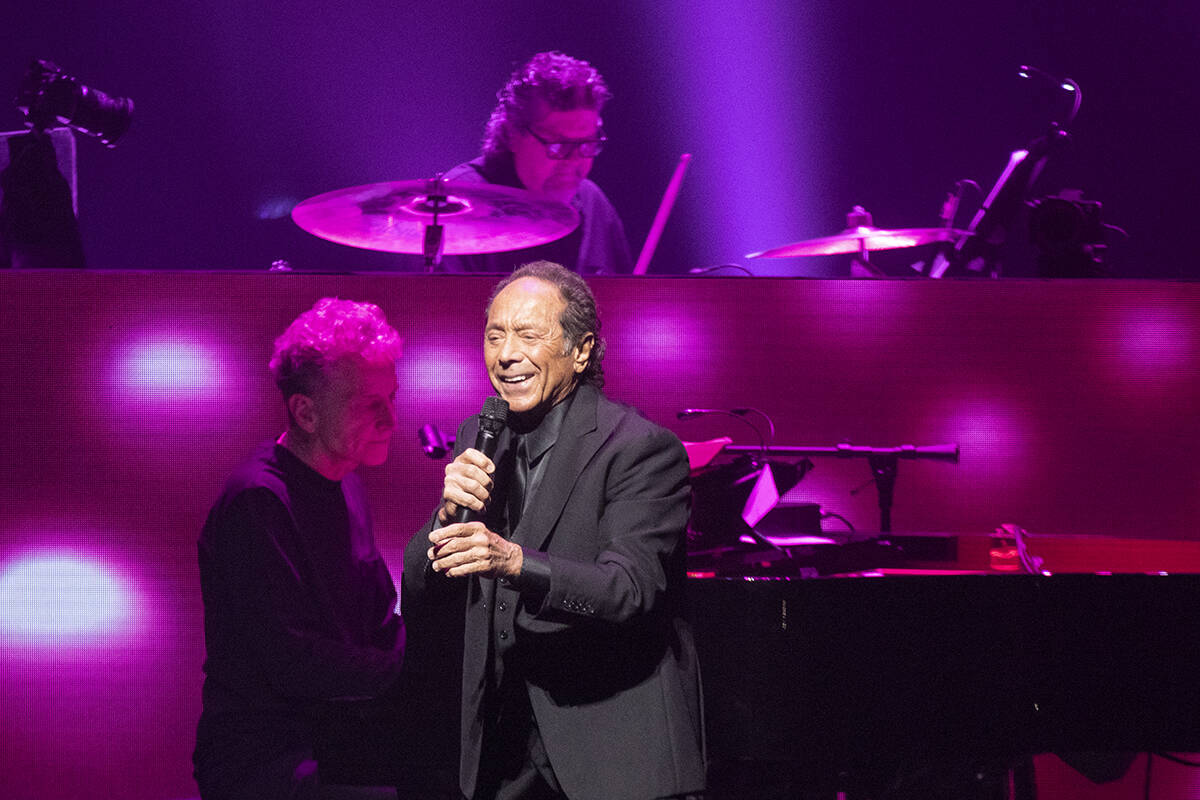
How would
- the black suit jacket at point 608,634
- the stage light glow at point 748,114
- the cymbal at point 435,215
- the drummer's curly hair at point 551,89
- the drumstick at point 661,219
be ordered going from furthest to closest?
1. the stage light glow at point 748,114
2. the drumstick at point 661,219
3. the drummer's curly hair at point 551,89
4. the cymbal at point 435,215
5. the black suit jacket at point 608,634

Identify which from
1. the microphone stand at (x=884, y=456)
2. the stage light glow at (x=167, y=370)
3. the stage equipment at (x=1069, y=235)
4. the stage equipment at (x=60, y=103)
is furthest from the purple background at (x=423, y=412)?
the stage equipment at (x=60, y=103)

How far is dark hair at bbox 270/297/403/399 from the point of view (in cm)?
280

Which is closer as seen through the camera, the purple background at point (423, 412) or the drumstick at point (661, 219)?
the purple background at point (423, 412)

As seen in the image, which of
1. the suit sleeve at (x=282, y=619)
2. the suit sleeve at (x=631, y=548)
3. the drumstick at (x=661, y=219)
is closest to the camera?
the suit sleeve at (x=631, y=548)

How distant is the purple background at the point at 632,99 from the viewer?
210 inches

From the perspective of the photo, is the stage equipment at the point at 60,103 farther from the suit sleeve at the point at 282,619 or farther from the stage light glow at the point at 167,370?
the suit sleeve at the point at 282,619

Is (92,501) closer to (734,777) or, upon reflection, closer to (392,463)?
(392,463)

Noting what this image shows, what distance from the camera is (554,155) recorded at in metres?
4.63

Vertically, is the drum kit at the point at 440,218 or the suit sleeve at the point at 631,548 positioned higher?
the drum kit at the point at 440,218

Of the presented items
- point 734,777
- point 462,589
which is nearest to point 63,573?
point 462,589

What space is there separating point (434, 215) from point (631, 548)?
209cm

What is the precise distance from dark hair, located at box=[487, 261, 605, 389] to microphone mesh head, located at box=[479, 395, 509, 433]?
260 millimetres

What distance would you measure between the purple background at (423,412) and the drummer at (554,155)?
1.56 metres

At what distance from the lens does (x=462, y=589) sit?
201 cm
